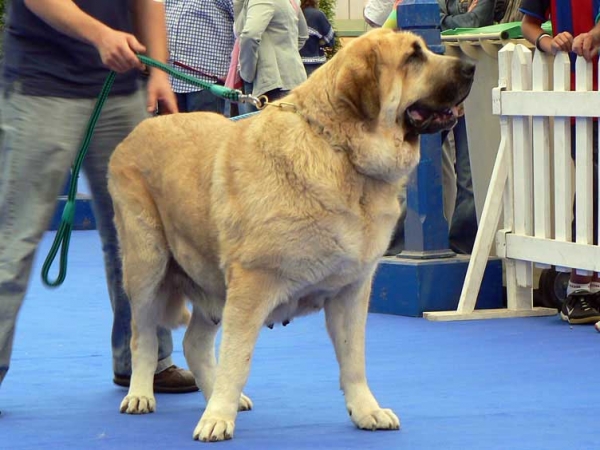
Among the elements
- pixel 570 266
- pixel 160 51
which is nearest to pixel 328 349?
pixel 570 266

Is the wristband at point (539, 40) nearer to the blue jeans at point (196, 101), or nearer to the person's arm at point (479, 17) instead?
the person's arm at point (479, 17)

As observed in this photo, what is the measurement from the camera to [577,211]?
6102 millimetres

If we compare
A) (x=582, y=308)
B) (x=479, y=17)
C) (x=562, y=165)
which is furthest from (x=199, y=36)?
(x=582, y=308)

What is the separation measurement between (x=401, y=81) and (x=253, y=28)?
469 cm

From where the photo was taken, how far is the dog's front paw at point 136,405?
4.45 metres

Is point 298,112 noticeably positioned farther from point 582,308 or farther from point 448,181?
point 448,181

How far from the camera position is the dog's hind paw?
3899 millimetres

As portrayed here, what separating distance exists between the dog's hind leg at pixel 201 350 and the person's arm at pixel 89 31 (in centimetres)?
106

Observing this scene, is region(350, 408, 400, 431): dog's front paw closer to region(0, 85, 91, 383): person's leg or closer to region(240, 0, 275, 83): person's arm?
region(0, 85, 91, 383): person's leg

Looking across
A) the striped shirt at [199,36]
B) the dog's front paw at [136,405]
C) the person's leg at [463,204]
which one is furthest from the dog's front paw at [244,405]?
the striped shirt at [199,36]

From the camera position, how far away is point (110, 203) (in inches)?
187

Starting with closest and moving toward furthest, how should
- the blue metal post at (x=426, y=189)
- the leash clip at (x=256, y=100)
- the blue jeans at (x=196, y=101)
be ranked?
1. the leash clip at (x=256, y=100)
2. the blue metal post at (x=426, y=189)
3. the blue jeans at (x=196, y=101)

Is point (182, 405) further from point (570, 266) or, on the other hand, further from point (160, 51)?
point (570, 266)

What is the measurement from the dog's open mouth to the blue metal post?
2684 millimetres
